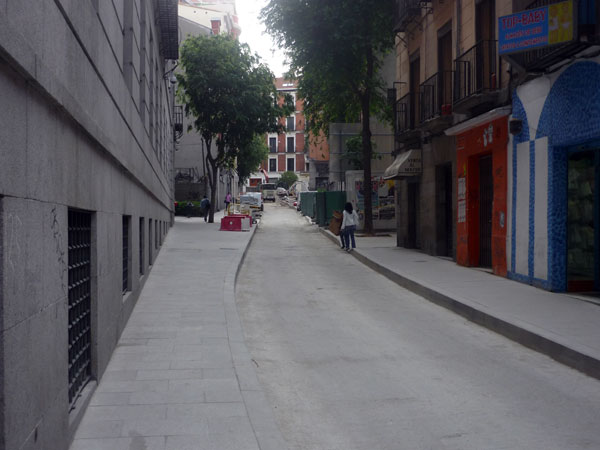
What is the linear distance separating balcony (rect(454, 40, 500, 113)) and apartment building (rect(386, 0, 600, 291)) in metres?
0.03

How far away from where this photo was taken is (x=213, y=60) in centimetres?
3291

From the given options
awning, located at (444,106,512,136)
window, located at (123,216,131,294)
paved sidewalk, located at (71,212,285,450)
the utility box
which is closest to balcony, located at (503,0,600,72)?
awning, located at (444,106,512,136)

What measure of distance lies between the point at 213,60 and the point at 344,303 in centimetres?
2473

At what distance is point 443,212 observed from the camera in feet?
58.6

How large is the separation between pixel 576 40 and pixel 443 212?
894 cm

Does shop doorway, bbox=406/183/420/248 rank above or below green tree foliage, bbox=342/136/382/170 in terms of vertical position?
below

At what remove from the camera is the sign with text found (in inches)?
368

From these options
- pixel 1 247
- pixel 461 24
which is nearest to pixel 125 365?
pixel 1 247

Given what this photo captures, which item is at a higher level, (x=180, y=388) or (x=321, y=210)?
(x=321, y=210)

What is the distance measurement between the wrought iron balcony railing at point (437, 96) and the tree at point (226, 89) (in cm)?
1646

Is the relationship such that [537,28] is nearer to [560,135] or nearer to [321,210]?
[560,135]

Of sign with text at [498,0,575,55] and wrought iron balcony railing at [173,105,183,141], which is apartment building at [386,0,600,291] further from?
wrought iron balcony railing at [173,105,183,141]

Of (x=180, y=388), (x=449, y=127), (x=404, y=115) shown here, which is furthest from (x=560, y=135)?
(x=404, y=115)

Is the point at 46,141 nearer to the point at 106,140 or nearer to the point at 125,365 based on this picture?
the point at 106,140
